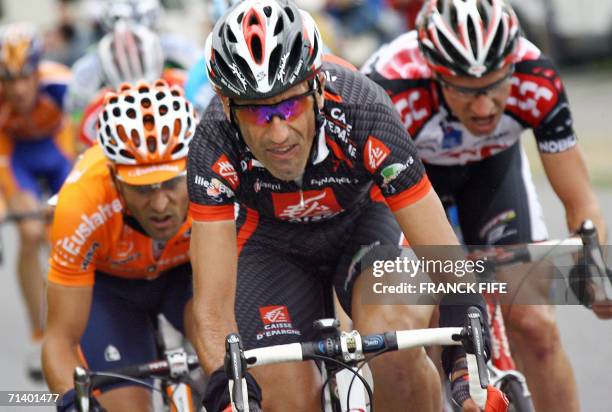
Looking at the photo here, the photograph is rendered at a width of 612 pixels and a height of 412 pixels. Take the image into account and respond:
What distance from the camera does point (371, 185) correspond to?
5.47 m

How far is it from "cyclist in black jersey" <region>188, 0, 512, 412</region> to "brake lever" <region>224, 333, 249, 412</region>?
9.1 inches

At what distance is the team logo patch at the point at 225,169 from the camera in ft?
16.1

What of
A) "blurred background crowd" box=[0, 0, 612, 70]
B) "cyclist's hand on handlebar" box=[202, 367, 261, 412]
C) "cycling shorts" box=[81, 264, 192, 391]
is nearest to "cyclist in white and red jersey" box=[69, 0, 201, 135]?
Answer: "cycling shorts" box=[81, 264, 192, 391]

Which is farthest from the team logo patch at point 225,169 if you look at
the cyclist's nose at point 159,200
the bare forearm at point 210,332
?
the cyclist's nose at point 159,200

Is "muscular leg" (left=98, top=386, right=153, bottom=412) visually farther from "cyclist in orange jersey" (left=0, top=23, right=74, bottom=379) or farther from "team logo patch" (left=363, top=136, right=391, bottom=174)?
"cyclist in orange jersey" (left=0, top=23, right=74, bottom=379)

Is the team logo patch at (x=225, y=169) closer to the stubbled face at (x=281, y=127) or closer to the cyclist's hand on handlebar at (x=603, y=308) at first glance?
the stubbled face at (x=281, y=127)

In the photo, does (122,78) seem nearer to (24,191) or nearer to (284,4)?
(24,191)

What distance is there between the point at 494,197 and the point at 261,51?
207 centimetres

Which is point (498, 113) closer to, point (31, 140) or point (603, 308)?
point (603, 308)

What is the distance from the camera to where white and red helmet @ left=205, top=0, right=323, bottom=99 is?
15.4 ft

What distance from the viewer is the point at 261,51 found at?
4727 mm

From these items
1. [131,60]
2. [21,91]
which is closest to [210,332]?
[131,60]

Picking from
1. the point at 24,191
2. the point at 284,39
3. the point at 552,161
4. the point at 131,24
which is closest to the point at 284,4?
the point at 284,39

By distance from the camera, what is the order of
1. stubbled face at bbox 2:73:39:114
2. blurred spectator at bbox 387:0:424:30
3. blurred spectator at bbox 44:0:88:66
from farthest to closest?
blurred spectator at bbox 44:0:88:66 → blurred spectator at bbox 387:0:424:30 → stubbled face at bbox 2:73:39:114
